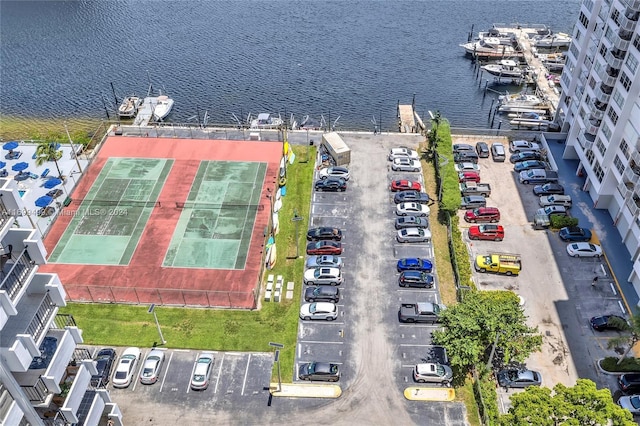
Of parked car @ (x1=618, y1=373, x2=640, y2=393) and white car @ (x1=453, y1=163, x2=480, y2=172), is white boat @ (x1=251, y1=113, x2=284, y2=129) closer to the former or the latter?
white car @ (x1=453, y1=163, x2=480, y2=172)

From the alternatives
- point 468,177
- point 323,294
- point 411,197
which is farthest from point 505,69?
point 323,294

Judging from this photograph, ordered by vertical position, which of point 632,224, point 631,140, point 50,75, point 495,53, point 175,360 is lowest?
point 175,360

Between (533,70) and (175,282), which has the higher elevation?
(533,70)

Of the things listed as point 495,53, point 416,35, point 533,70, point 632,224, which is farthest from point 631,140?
point 416,35

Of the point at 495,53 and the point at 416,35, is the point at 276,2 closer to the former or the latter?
the point at 416,35

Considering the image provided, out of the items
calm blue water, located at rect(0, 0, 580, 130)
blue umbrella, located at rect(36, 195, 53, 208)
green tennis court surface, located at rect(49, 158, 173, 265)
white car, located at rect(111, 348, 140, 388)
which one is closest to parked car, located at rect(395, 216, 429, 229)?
green tennis court surface, located at rect(49, 158, 173, 265)

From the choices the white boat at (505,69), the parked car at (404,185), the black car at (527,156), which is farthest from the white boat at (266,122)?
the white boat at (505,69)

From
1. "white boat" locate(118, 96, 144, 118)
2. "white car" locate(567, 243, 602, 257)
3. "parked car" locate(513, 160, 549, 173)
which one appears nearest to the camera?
"white car" locate(567, 243, 602, 257)
